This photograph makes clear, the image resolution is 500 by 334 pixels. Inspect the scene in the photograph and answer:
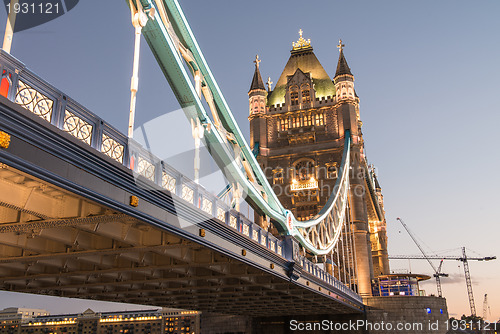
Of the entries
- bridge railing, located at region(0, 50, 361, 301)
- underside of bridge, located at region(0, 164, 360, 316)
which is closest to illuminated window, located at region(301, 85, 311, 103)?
underside of bridge, located at region(0, 164, 360, 316)

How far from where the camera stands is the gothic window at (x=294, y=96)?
73750mm

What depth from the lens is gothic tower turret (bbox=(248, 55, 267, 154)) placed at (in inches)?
2790

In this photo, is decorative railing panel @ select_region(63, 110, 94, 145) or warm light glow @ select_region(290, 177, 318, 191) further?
warm light glow @ select_region(290, 177, 318, 191)

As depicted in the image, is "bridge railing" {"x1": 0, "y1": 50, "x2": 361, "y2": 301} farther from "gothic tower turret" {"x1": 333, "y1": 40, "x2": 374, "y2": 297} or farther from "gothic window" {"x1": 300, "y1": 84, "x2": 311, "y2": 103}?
"gothic window" {"x1": 300, "y1": 84, "x2": 311, "y2": 103}

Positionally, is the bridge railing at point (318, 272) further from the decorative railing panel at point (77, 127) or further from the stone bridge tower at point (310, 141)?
the decorative railing panel at point (77, 127)

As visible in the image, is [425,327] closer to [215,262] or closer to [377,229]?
[215,262]

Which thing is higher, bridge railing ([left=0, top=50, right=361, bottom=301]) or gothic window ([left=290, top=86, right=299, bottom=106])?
gothic window ([left=290, top=86, right=299, bottom=106])

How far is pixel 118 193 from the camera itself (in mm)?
11492

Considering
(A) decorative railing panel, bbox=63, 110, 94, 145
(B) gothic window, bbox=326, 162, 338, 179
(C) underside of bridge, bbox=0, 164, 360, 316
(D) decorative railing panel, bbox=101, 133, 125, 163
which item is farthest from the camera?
(B) gothic window, bbox=326, 162, 338, 179

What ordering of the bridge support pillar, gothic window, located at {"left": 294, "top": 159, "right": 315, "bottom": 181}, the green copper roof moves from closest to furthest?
the bridge support pillar, gothic window, located at {"left": 294, "top": 159, "right": 315, "bottom": 181}, the green copper roof

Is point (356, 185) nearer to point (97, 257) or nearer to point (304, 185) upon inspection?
point (304, 185)

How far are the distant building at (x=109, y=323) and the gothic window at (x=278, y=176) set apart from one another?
291ft

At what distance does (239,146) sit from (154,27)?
7.97 meters

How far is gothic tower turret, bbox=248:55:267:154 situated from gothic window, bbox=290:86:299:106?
3756 millimetres
